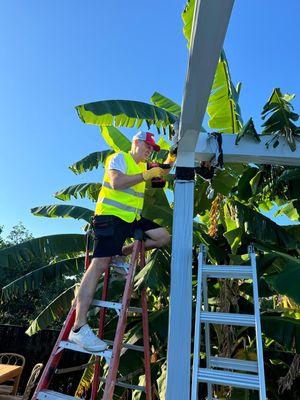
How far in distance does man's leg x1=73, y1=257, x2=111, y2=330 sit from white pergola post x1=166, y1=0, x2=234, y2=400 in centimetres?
56

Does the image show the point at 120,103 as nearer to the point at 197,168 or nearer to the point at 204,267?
the point at 197,168

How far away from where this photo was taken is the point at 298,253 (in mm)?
5602

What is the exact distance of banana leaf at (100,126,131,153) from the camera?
5.64 metres

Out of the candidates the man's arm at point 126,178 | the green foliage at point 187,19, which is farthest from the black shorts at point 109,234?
the green foliage at point 187,19

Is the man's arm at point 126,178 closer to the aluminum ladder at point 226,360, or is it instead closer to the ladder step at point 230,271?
the aluminum ladder at point 226,360

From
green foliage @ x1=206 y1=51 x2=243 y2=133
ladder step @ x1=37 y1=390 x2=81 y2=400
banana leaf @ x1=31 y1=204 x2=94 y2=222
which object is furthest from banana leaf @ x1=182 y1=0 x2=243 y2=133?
ladder step @ x1=37 y1=390 x2=81 y2=400

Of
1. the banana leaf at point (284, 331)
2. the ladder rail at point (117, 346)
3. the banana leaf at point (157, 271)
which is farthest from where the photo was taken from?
the banana leaf at point (284, 331)

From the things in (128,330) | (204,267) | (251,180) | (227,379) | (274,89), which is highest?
(274,89)

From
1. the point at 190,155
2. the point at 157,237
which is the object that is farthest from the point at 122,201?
the point at 190,155

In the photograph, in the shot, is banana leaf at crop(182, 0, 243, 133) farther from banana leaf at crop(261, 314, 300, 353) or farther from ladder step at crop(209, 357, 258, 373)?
ladder step at crop(209, 357, 258, 373)

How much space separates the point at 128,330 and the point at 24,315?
14.2m

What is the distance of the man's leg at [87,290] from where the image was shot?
287cm

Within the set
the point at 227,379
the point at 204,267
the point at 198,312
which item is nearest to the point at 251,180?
the point at 204,267

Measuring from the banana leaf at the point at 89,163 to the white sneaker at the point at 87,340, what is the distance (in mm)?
3471
